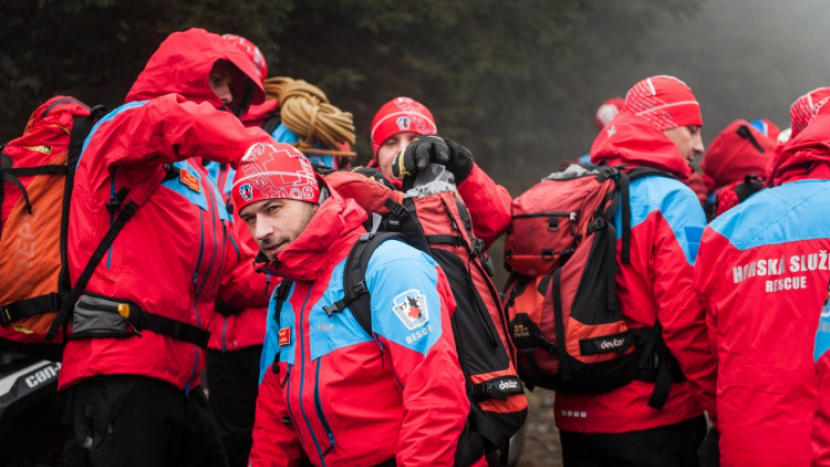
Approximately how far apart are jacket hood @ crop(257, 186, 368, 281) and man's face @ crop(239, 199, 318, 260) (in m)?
0.10

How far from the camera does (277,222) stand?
134 inches

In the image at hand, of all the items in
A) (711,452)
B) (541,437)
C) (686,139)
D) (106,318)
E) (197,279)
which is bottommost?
(541,437)

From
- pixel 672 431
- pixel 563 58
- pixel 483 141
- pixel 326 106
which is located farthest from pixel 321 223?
pixel 563 58

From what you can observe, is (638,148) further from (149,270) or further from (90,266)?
(90,266)

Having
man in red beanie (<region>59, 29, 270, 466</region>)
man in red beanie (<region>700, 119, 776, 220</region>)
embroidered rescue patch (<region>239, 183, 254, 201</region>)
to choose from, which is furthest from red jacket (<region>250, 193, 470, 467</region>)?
man in red beanie (<region>700, 119, 776, 220</region>)

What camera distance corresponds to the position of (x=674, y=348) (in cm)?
383

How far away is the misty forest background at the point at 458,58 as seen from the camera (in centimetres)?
701

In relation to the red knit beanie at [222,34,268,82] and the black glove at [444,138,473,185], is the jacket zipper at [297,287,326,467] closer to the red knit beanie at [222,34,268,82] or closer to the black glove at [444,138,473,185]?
the black glove at [444,138,473,185]

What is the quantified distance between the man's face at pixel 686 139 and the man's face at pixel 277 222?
223 centimetres

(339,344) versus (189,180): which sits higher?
(189,180)

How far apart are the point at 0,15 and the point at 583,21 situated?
28.1 ft

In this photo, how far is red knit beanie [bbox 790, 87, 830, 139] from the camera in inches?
160

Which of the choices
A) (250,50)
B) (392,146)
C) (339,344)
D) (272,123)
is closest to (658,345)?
(339,344)

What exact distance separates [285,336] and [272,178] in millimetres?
680
